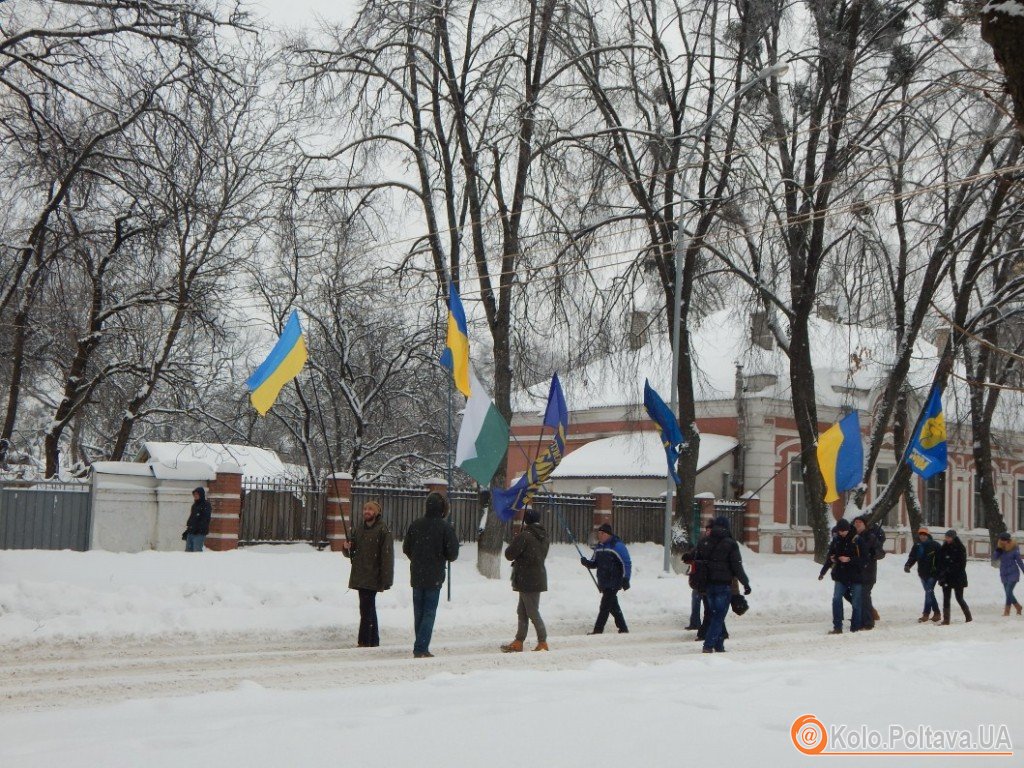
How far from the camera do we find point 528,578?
1302cm

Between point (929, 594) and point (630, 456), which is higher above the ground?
point (630, 456)

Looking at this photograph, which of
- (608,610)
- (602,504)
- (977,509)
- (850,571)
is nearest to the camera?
(608,610)

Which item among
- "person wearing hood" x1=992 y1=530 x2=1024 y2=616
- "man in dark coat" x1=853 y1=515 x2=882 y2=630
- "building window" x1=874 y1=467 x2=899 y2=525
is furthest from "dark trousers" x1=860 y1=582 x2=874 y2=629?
"building window" x1=874 y1=467 x2=899 y2=525

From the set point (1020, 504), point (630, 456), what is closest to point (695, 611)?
point (630, 456)

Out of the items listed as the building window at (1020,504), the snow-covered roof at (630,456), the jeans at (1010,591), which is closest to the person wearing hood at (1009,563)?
the jeans at (1010,591)

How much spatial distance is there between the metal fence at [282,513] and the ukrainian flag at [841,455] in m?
10.3

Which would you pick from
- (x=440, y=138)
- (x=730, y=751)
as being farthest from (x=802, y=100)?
(x=730, y=751)

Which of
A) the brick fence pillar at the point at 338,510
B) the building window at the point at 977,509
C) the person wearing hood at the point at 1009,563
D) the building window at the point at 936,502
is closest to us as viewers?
the person wearing hood at the point at 1009,563

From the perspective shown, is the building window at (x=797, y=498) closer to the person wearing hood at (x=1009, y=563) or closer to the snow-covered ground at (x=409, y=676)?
the person wearing hood at (x=1009, y=563)

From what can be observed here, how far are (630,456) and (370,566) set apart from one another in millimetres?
22784

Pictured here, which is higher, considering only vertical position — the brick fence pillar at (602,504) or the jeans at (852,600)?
the brick fence pillar at (602,504)

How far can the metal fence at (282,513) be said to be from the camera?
2230 cm

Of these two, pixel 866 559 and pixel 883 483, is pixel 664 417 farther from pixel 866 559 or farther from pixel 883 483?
pixel 883 483

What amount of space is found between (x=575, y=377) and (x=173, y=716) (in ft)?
78.3
